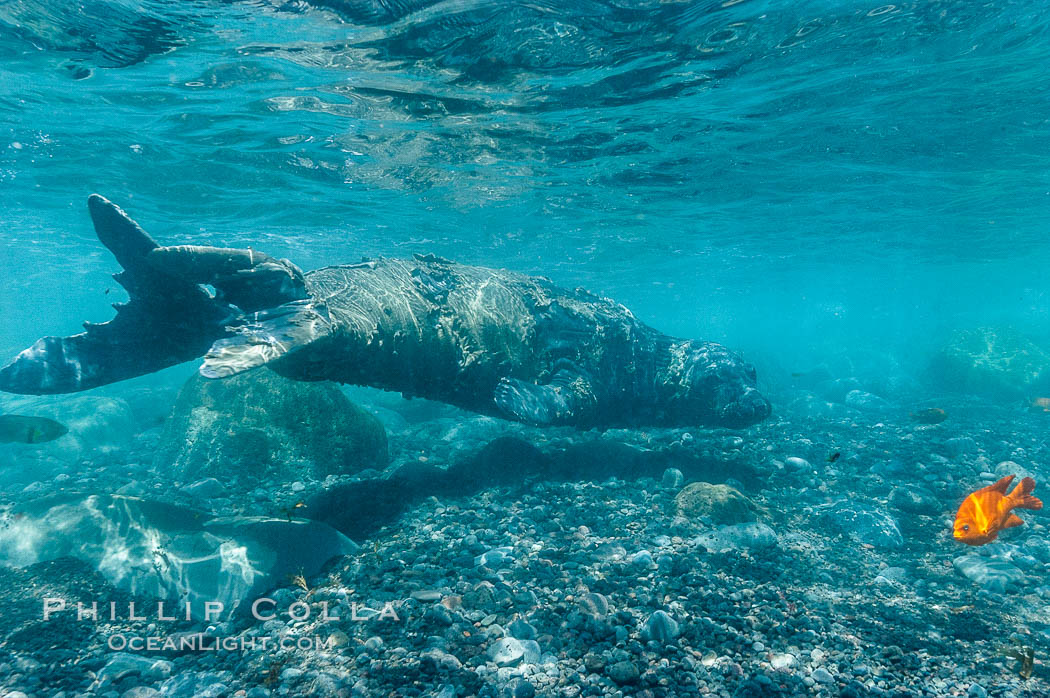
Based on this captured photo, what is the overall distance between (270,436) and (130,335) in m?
3.07

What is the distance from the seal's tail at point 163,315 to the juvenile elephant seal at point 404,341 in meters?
0.02

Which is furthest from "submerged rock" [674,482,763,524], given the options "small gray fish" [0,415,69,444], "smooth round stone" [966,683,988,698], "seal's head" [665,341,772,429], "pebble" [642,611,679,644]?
"small gray fish" [0,415,69,444]

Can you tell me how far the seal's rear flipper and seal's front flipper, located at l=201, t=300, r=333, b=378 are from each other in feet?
4.12

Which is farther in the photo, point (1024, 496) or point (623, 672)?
point (1024, 496)

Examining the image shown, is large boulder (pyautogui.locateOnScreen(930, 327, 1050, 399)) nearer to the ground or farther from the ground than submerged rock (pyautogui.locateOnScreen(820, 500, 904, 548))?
nearer to the ground

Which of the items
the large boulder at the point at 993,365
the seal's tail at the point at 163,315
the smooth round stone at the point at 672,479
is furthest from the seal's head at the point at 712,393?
the large boulder at the point at 993,365

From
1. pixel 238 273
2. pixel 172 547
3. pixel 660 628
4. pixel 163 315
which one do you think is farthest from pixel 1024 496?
pixel 163 315

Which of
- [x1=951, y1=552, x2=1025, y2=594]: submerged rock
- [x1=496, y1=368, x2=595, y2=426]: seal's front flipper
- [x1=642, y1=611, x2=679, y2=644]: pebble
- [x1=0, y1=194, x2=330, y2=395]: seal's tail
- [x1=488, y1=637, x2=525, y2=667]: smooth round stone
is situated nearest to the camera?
[x1=488, y1=637, x2=525, y2=667]: smooth round stone

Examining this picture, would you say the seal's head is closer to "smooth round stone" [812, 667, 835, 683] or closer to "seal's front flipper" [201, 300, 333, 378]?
"smooth round stone" [812, 667, 835, 683]

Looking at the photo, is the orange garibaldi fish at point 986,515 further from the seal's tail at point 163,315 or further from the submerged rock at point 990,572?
the seal's tail at point 163,315

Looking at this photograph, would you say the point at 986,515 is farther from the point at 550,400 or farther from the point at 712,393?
the point at 550,400

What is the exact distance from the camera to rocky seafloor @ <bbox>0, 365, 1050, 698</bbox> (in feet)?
11.6

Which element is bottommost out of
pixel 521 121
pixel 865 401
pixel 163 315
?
pixel 865 401

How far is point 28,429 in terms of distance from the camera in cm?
705
